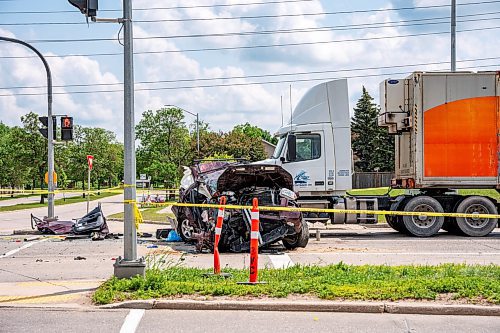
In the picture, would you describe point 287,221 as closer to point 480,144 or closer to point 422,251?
point 422,251

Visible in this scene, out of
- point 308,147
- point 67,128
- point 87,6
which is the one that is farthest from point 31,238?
point 87,6

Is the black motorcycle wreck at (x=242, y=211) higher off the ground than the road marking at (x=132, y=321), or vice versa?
the black motorcycle wreck at (x=242, y=211)

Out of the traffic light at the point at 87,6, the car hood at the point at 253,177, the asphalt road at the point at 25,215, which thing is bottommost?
the asphalt road at the point at 25,215

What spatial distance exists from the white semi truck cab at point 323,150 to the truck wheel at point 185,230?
12.2 feet

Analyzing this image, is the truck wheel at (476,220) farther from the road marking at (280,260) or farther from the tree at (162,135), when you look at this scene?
the tree at (162,135)

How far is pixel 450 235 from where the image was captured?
735 inches

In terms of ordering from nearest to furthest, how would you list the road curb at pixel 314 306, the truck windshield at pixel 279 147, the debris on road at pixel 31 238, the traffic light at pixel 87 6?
1. the road curb at pixel 314 306
2. the traffic light at pixel 87 6
3. the debris on road at pixel 31 238
4. the truck windshield at pixel 279 147

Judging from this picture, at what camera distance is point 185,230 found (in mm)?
15516

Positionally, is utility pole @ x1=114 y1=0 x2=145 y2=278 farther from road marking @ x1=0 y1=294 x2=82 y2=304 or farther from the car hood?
the car hood

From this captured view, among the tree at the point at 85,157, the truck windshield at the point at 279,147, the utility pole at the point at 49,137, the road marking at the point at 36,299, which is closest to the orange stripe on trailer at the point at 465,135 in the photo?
the truck windshield at the point at 279,147

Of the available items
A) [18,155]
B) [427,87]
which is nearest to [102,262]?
[427,87]

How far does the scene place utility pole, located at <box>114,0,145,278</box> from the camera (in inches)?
361

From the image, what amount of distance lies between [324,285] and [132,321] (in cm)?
260

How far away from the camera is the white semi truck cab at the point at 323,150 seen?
1830 centimetres
